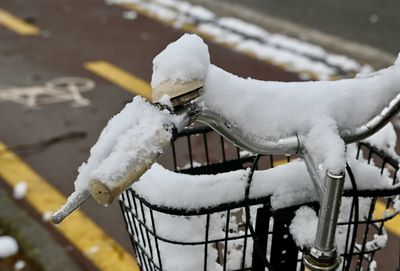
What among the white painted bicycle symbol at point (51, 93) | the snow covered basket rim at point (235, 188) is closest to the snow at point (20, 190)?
the white painted bicycle symbol at point (51, 93)

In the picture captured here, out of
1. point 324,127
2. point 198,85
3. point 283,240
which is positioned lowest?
point 283,240

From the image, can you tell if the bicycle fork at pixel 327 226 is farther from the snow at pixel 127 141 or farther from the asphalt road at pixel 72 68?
the asphalt road at pixel 72 68

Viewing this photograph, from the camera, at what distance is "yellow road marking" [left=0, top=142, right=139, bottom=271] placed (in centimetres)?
291

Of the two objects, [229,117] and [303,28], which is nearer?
[229,117]

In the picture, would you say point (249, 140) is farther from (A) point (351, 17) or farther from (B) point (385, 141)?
(A) point (351, 17)

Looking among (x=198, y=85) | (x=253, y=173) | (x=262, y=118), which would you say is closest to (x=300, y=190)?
(x=253, y=173)

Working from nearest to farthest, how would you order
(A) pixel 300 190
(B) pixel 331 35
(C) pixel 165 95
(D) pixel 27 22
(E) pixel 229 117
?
(C) pixel 165 95
(E) pixel 229 117
(A) pixel 300 190
(B) pixel 331 35
(D) pixel 27 22

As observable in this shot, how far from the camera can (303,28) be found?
6.38m

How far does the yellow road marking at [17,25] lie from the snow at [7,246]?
3.74 metres

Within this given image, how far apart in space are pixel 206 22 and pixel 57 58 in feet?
6.31

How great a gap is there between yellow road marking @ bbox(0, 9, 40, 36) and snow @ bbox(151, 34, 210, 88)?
5.63 metres

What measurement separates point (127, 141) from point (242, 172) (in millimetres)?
399

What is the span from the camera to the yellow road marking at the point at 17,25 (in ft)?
20.9

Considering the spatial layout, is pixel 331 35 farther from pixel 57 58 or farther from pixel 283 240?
pixel 283 240
